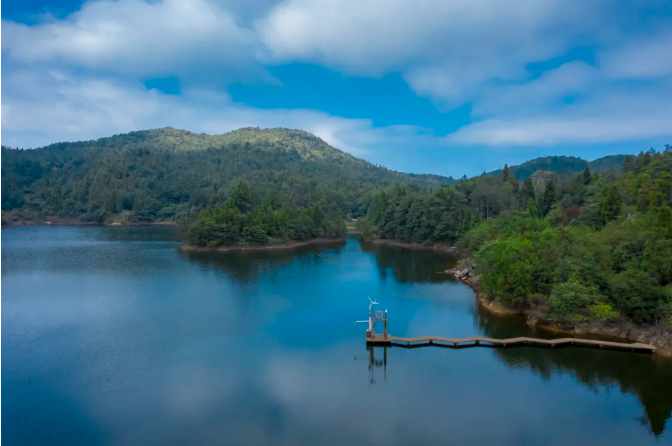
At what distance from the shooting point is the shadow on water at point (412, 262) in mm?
48562

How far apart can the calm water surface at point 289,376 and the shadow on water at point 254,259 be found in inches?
336

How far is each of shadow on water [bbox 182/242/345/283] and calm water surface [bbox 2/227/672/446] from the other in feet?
28.0

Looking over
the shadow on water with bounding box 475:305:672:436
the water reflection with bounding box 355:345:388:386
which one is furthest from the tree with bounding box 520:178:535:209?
the water reflection with bounding box 355:345:388:386

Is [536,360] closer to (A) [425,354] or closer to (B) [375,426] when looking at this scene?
(A) [425,354]

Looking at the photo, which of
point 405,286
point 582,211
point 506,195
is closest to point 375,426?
point 405,286

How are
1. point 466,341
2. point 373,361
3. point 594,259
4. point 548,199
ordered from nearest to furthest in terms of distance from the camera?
point 373,361
point 466,341
point 594,259
point 548,199

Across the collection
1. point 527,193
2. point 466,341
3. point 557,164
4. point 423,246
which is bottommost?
point 466,341

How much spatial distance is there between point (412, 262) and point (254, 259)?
67.5ft

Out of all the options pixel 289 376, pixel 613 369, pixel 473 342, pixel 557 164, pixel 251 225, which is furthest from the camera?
pixel 557 164

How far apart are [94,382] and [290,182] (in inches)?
A: 4196

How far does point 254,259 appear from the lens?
59.6m

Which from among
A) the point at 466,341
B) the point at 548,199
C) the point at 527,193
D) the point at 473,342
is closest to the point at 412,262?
the point at 548,199

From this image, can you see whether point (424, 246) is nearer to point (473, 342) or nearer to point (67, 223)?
point (473, 342)

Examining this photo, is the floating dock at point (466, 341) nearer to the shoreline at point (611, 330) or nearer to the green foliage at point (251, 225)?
the shoreline at point (611, 330)
